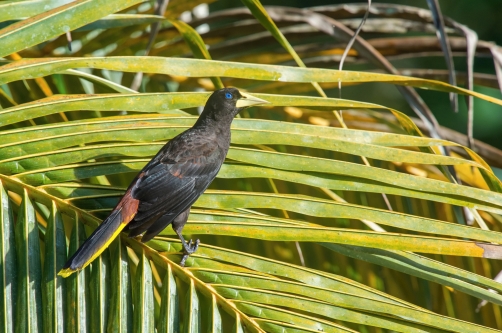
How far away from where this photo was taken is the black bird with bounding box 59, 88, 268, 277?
1.77 metres

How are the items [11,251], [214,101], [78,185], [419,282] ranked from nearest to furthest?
[11,251]
[78,185]
[214,101]
[419,282]

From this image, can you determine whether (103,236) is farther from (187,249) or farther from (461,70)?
(461,70)

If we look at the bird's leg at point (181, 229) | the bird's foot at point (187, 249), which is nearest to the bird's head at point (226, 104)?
the bird's leg at point (181, 229)

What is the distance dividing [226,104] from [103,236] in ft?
Result: 3.65

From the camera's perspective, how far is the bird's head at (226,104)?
2645 millimetres

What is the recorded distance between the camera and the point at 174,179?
2309 millimetres

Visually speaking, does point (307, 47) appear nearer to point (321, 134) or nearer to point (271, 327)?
point (321, 134)

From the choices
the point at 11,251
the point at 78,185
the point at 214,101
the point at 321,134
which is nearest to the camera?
the point at 11,251

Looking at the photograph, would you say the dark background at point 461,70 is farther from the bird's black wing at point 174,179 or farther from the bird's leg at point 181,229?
the bird's leg at point 181,229

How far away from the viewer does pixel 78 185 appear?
186cm

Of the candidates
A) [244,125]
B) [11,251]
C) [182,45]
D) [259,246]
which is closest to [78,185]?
[11,251]

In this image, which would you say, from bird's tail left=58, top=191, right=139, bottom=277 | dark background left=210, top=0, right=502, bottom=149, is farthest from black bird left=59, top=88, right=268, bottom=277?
dark background left=210, top=0, right=502, bottom=149

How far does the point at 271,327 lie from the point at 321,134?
2.09 feet

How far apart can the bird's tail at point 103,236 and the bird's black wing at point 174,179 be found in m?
0.03
